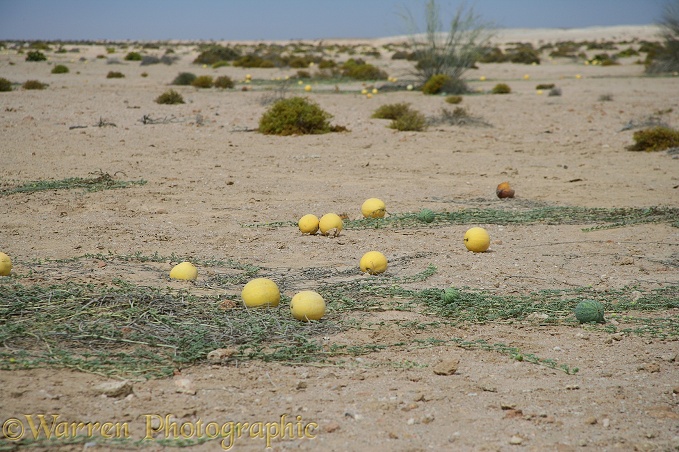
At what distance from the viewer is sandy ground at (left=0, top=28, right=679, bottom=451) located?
329 cm

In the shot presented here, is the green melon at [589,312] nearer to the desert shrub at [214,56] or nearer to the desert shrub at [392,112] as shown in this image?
the desert shrub at [392,112]

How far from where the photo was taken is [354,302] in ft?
16.2

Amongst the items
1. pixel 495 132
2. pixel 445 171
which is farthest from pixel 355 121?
pixel 445 171

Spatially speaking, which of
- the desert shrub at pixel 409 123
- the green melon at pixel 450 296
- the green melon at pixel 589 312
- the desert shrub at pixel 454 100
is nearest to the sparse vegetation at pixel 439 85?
the desert shrub at pixel 454 100

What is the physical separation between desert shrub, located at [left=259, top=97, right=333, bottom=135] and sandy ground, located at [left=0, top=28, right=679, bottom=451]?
0.44 meters

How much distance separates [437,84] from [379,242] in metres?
14.6

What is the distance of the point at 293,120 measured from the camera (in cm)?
1406

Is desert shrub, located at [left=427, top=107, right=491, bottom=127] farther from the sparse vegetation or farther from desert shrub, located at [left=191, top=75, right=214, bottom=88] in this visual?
desert shrub, located at [left=191, top=75, right=214, bottom=88]

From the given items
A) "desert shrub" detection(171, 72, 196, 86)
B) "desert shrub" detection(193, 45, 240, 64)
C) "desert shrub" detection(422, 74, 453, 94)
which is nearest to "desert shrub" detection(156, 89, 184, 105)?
"desert shrub" detection(171, 72, 196, 86)

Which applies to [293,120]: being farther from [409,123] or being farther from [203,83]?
[203,83]

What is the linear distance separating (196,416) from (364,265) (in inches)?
104

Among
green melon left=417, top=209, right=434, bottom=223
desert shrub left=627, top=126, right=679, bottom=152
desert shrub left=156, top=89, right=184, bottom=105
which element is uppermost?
desert shrub left=156, top=89, right=184, bottom=105

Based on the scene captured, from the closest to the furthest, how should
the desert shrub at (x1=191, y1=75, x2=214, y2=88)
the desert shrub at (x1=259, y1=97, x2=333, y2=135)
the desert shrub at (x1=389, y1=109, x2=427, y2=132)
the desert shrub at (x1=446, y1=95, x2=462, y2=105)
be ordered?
1. the desert shrub at (x1=259, y1=97, x2=333, y2=135)
2. the desert shrub at (x1=389, y1=109, x2=427, y2=132)
3. the desert shrub at (x1=446, y1=95, x2=462, y2=105)
4. the desert shrub at (x1=191, y1=75, x2=214, y2=88)

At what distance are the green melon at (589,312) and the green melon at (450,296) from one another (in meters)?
0.81
